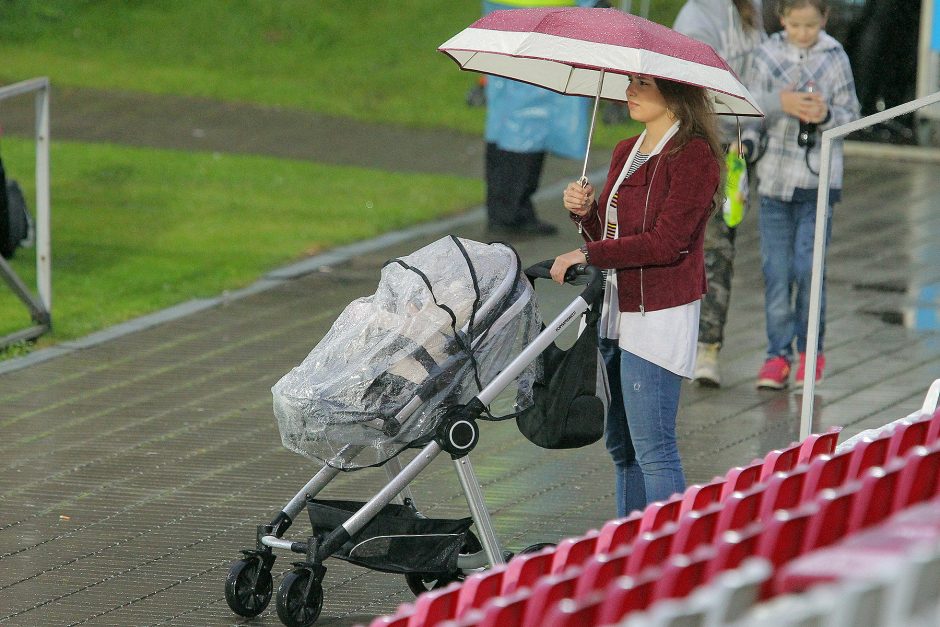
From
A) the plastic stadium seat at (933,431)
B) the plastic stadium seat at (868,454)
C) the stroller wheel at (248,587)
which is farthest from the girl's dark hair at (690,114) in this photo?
the stroller wheel at (248,587)

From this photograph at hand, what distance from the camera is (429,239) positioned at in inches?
452

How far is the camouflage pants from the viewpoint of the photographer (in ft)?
26.3

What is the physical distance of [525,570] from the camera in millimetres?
3209

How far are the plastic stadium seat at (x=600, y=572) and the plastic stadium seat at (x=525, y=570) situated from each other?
0.48 feet

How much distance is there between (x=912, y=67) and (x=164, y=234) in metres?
7.68

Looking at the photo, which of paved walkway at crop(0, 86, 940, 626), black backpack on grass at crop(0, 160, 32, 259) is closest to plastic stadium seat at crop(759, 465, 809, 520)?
paved walkway at crop(0, 86, 940, 626)

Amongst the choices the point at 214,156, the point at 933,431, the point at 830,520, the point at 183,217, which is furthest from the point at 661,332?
the point at 214,156

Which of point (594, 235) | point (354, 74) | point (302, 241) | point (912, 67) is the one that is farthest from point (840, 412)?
point (354, 74)

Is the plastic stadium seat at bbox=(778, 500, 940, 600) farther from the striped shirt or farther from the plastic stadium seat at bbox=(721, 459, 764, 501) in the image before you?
the striped shirt

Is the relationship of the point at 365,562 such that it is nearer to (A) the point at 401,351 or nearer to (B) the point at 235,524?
(A) the point at 401,351

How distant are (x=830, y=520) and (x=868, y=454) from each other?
68 cm

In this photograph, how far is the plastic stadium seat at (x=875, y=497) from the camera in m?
3.11

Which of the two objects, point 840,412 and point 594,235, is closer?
point 594,235

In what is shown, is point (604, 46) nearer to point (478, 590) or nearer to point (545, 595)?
point (478, 590)
